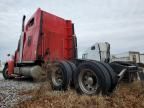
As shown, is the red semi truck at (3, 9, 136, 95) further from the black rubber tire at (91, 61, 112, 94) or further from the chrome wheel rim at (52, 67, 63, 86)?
the black rubber tire at (91, 61, 112, 94)

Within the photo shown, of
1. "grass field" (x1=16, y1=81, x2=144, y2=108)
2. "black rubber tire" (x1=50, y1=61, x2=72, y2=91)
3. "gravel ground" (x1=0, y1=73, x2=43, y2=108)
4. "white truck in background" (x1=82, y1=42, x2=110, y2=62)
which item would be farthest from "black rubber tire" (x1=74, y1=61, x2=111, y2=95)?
"white truck in background" (x1=82, y1=42, x2=110, y2=62)

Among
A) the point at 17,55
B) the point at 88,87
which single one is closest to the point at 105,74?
the point at 88,87

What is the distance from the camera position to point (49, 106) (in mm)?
4148

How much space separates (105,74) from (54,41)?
5453 millimetres

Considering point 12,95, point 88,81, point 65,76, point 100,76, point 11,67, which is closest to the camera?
point 100,76

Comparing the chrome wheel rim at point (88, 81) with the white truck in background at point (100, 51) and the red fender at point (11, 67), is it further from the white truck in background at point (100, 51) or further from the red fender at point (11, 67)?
the white truck in background at point (100, 51)

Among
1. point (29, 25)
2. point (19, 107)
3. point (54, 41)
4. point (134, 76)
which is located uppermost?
point (29, 25)

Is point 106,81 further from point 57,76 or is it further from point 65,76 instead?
point 57,76

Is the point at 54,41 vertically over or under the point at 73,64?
over

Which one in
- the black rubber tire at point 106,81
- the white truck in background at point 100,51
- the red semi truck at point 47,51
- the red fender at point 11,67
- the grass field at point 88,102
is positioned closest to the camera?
the grass field at point 88,102

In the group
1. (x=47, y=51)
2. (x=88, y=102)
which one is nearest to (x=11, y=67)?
(x=47, y=51)

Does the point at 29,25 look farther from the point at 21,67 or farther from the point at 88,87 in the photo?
the point at 88,87

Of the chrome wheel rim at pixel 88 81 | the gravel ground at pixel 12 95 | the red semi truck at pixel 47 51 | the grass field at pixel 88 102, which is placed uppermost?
the red semi truck at pixel 47 51

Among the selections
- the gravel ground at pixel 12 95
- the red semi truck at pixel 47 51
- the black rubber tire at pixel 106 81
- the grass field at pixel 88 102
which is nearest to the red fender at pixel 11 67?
the red semi truck at pixel 47 51
